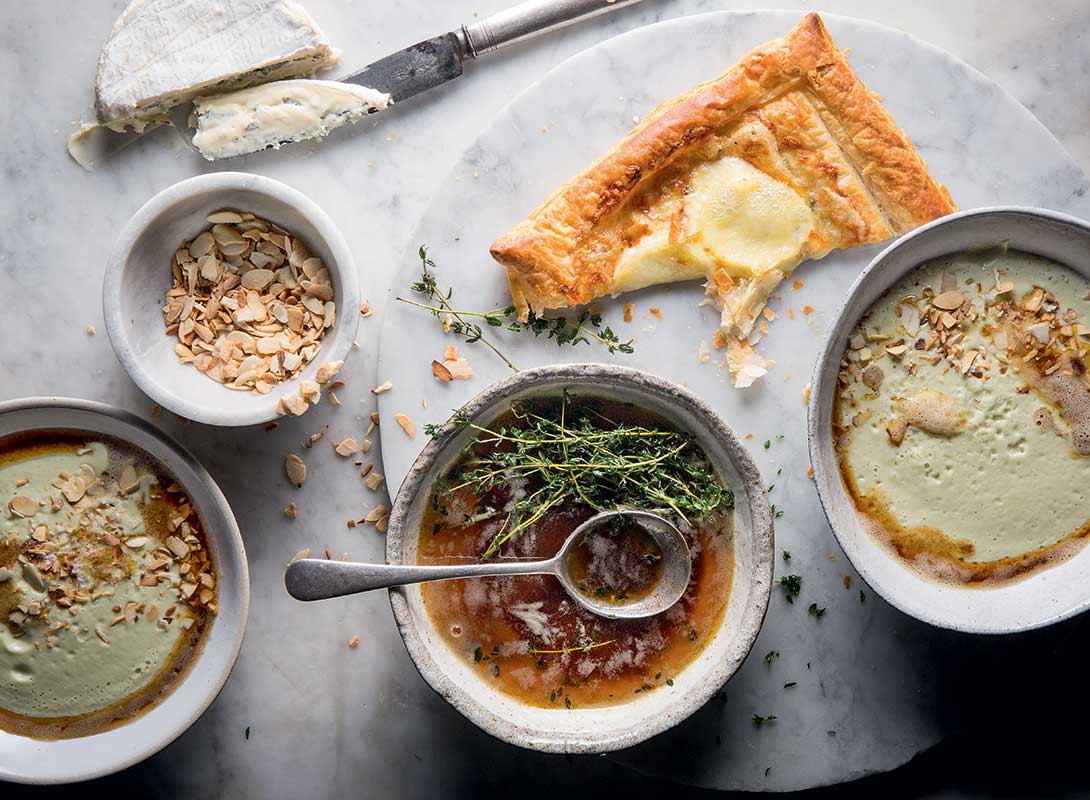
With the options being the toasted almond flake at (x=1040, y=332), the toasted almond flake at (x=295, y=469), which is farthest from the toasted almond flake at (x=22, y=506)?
the toasted almond flake at (x=1040, y=332)

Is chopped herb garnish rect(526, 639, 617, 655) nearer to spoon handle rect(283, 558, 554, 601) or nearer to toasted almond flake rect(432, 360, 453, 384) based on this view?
→ spoon handle rect(283, 558, 554, 601)

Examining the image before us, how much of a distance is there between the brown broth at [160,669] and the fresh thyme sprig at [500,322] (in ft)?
2.98

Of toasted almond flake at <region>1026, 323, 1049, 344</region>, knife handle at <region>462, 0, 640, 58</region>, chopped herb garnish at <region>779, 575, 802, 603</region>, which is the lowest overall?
chopped herb garnish at <region>779, 575, 802, 603</region>

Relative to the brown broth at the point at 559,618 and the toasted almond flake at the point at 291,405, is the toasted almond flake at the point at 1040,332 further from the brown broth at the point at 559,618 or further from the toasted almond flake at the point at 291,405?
the toasted almond flake at the point at 291,405

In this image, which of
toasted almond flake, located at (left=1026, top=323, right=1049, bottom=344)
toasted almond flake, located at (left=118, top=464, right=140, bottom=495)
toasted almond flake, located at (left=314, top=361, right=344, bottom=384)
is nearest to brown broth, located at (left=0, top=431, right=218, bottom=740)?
toasted almond flake, located at (left=118, top=464, right=140, bottom=495)

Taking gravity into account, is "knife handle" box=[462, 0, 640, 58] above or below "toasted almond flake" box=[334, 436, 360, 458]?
above

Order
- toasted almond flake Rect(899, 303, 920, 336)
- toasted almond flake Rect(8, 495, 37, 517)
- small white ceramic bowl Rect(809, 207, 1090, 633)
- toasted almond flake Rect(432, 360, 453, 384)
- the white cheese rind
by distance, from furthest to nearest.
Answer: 1. the white cheese rind
2. toasted almond flake Rect(432, 360, 453, 384)
3. toasted almond flake Rect(8, 495, 37, 517)
4. toasted almond flake Rect(899, 303, 920, 336)
5. small white ceramic bowl Rect(809, 207, 1090, 633)

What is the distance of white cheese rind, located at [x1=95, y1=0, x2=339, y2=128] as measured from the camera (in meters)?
2.92

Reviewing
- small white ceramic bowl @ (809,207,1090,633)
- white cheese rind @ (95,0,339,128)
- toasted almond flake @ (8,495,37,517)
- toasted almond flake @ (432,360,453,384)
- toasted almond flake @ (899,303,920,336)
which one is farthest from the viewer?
white cheese rind @ (95,0,339,128)

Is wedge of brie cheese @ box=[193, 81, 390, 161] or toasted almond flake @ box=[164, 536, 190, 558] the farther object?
wedge of brie cheese @ box=[193, 81, 390, 161]

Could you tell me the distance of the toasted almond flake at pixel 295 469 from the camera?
296 cm

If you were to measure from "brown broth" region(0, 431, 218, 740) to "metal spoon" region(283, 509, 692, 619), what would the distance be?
469 mm

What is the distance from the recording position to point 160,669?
2.78 m

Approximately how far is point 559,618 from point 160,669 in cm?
119
